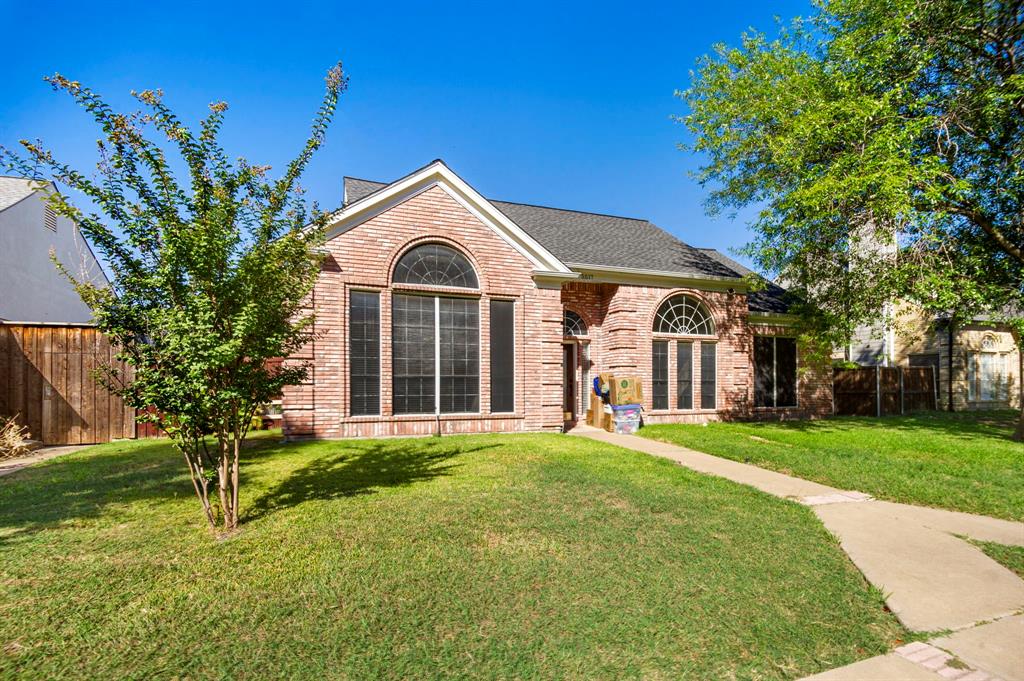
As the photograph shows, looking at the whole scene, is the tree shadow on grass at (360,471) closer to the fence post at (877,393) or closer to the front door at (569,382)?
Answer: the front door at (569,382)

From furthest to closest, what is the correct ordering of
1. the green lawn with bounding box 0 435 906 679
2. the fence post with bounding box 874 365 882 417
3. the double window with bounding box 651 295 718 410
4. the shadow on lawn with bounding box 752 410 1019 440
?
the fence post with bounding box 874 365 882 417, the double window with bounding box 651 295 718 410, the shadow on lawn with bounding box 752 410 1019 440, the green lawn with bounding box 0 435 906 679

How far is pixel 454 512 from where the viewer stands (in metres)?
5.36

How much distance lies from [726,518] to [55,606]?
6.06 meters

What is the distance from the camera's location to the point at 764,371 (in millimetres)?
15438

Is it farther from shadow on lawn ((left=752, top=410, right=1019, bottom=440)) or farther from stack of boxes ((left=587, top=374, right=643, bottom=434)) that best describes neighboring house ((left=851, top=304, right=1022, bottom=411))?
stack of boxes ((left=587, top=374, right=643, bottom=434))

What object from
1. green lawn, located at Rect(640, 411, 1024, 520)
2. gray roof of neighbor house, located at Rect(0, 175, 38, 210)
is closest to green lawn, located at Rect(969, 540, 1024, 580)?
green lawn, located at Rect(640, 411, 1024, 520)

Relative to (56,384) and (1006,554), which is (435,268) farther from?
(1006,554)

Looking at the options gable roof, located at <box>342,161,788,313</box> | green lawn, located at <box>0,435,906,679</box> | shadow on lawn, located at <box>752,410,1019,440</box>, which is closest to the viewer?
green lawn, located at <box>0,435,906,679</box>

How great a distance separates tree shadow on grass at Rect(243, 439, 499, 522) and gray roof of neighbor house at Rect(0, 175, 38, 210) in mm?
13788

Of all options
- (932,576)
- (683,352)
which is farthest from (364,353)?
(932,576)

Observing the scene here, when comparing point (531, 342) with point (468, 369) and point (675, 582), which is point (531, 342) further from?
point (675, 582)

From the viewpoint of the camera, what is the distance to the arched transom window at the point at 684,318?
14.0m

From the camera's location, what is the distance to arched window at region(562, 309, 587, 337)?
13867 millimetres

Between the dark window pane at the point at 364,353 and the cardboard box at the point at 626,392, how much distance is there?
6144 mm
